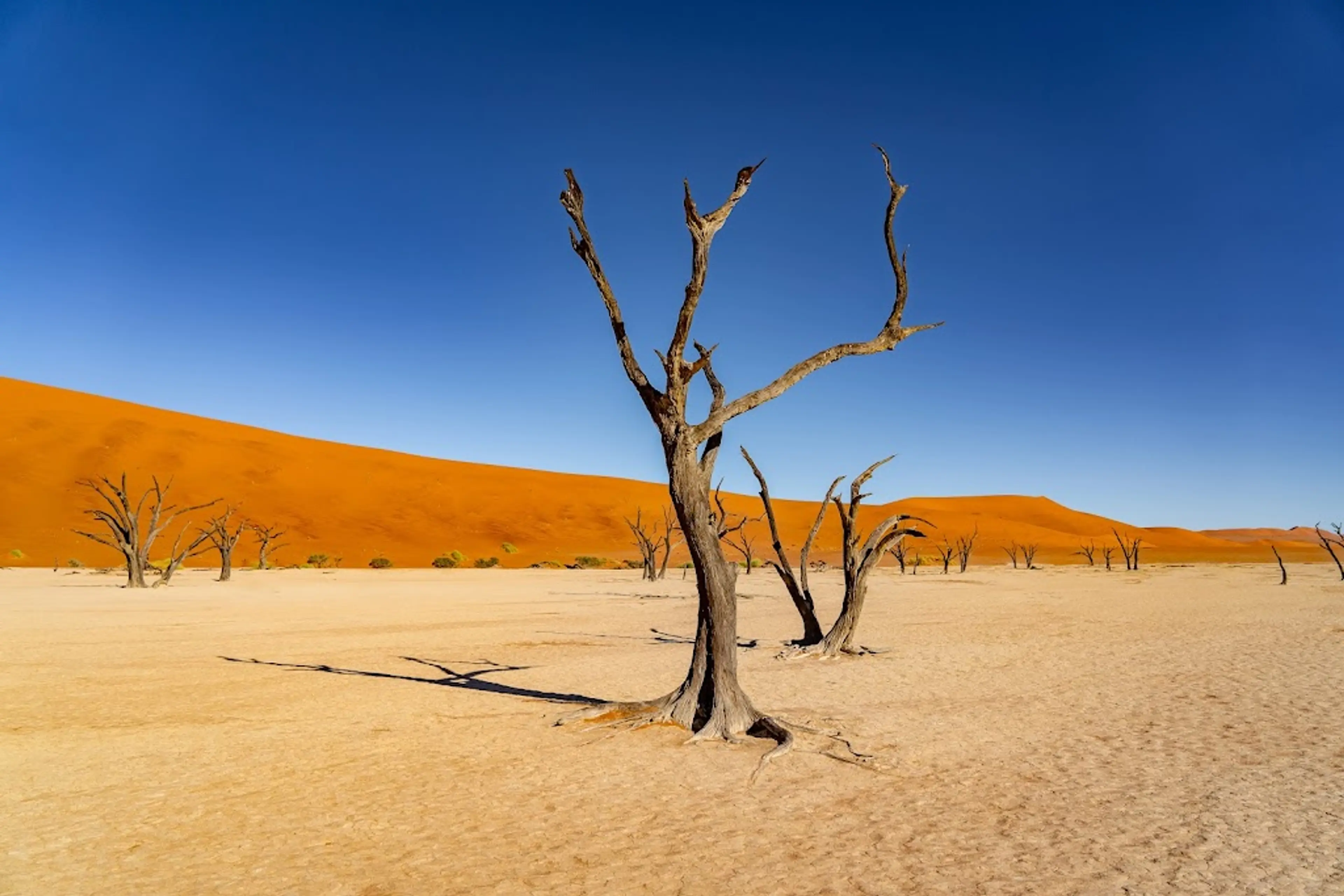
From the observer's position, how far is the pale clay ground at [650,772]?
14.6 ft

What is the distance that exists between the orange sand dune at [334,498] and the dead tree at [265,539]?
803 mm

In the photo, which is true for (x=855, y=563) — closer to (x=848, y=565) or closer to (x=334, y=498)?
(x=848, y=565)

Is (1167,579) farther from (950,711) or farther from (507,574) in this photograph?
(950,711)

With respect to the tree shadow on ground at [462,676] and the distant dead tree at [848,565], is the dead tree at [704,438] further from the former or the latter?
the distant dead tree at [848,565]

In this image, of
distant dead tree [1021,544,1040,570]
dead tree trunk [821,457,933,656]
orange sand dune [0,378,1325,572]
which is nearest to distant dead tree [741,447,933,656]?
dead tree trunk [821,457,933,656]

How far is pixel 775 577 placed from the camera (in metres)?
41.4

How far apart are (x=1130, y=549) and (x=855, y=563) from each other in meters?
72.0

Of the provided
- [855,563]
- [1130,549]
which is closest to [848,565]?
[855,563]

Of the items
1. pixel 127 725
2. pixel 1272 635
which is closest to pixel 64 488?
pixel 127 725

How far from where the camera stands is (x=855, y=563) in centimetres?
1334

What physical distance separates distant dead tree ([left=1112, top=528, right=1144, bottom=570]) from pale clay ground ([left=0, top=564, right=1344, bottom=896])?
115 ft

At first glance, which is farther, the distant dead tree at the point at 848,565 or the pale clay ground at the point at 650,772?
the distant dead tree at the point at 848,565

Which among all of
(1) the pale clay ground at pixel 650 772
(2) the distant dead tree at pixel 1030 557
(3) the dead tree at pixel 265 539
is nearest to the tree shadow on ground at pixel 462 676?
(1) the pale clay ground at pixel 650 772

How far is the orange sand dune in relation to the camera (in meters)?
51.4
